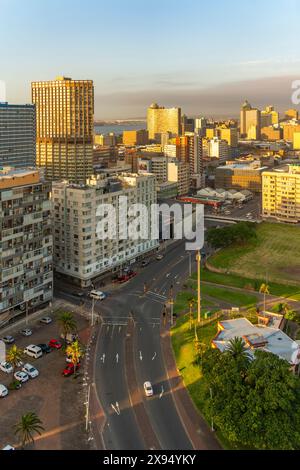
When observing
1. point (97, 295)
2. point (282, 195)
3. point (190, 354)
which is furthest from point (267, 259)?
point (190, 354)

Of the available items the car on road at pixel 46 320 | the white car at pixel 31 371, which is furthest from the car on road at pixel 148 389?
the car on road at pixel 46 320

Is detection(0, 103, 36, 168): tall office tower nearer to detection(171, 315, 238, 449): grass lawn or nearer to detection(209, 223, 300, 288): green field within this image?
detection(209, 223, 300, 288): green field

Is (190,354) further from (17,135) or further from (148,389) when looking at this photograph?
(17,135)

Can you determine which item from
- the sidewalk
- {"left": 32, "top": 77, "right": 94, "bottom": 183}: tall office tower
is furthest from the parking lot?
{"left": 32, "top": 77, "right": 94, "bottom": 183}: tall office tower

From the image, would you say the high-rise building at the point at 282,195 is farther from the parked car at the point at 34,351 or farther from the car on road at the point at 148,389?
the car on road at the point at 148,389

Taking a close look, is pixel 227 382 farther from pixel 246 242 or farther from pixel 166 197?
pixel 166 197
